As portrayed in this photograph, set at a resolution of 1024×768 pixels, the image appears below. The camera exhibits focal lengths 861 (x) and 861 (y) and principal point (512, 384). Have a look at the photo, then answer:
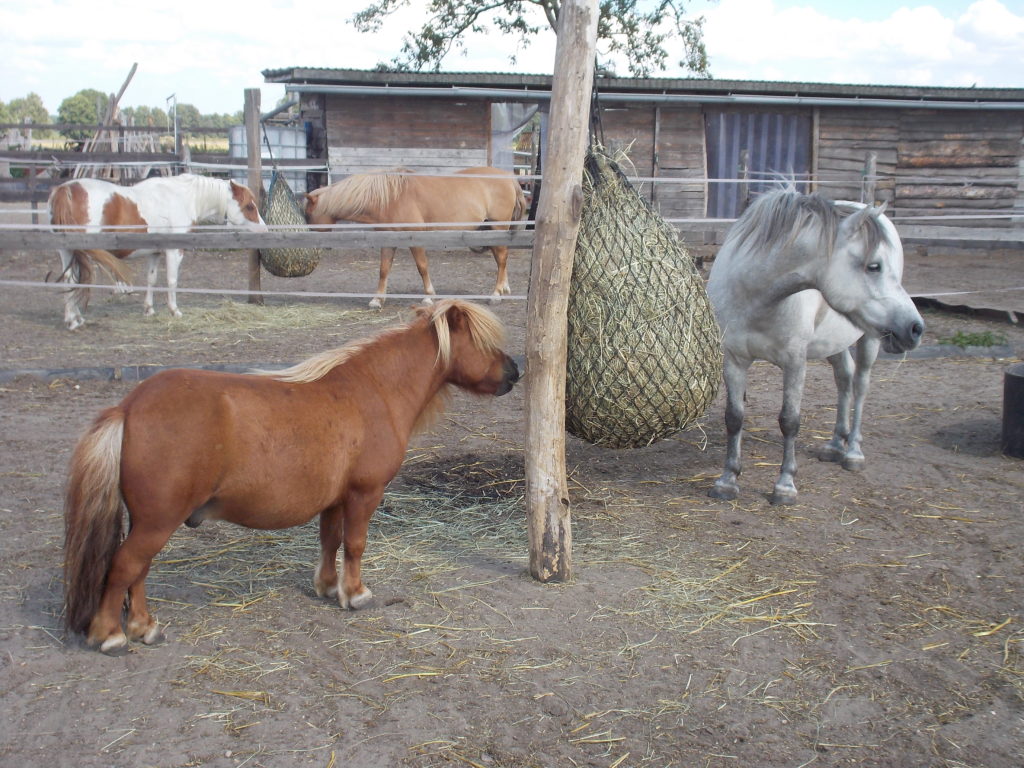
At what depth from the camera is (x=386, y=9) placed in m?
24.4

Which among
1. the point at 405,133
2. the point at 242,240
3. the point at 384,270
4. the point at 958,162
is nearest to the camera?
the point at 242,240

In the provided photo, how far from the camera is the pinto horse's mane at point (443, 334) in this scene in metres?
3.30

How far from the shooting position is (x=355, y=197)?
10.5 metres

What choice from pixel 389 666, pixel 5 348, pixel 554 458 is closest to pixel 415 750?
pixel 389 666

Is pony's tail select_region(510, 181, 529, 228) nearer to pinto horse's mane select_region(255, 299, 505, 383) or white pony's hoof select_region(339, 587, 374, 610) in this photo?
pinto horse's mane select_region(255, 299, 505, 383)

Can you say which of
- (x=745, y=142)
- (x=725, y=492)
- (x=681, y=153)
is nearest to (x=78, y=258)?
(x=725, y=492)

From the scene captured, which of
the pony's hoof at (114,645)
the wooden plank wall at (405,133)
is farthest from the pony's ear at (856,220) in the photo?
the wooden plank wall at (405,133)

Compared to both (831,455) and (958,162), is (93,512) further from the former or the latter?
(958,162)

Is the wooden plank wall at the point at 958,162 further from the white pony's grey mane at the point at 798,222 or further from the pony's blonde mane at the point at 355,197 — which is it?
the white pony's grey mane at the point at 798,222

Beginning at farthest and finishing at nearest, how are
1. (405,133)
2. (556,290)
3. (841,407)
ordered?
(405,133)
(841,407)
(556,290)

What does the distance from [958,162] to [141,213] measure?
15.2 metres

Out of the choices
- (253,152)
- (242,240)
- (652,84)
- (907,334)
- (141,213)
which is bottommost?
(907,334)

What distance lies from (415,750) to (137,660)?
1.07m

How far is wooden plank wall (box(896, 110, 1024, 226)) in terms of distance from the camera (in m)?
17.0
